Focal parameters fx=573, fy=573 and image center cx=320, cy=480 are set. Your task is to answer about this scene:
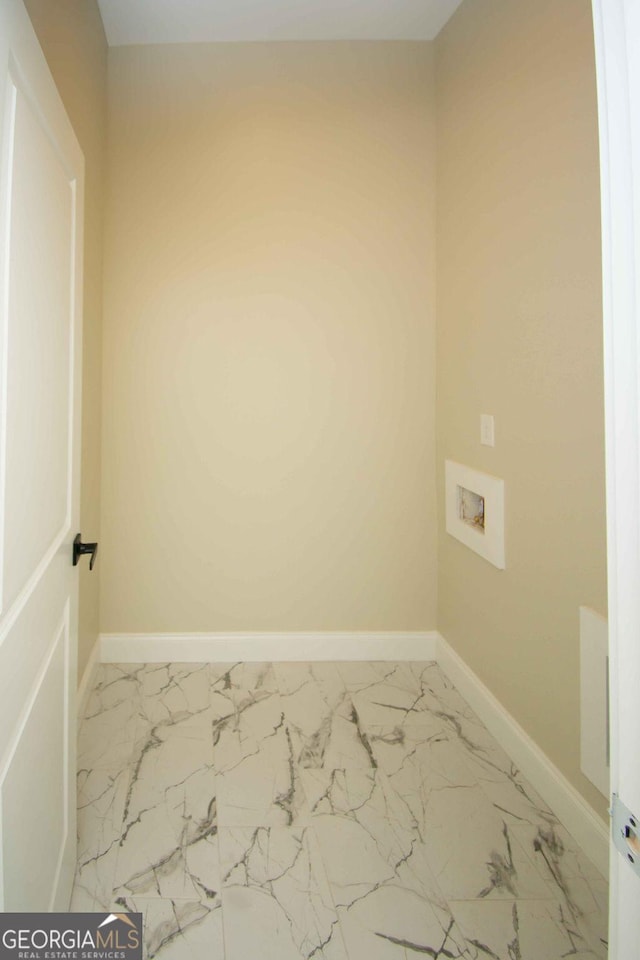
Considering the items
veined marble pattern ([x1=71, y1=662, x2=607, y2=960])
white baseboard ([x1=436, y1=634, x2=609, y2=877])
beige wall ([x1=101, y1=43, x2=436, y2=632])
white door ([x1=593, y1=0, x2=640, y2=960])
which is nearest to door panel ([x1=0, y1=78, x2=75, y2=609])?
white door ([x1=593, y1=0, x2=640, y2=960])

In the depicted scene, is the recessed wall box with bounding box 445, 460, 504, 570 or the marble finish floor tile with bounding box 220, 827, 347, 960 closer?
the marble finish floor tile with bounding box 220, 827, 347, 960

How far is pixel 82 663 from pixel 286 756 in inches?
37.6

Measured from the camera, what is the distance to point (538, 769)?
181 centimetres

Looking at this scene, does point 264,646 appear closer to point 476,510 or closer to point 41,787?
point 476,510

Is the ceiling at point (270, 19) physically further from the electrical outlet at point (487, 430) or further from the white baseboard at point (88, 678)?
the white baseboard at point (88, 678)

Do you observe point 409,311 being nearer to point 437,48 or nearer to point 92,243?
point 437,48

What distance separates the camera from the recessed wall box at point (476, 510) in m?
2.08

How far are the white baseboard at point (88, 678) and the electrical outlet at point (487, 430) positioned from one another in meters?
1.86

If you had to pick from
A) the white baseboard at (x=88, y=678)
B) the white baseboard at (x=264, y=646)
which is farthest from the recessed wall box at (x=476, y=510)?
the white baseboard at (x=88, y=678)

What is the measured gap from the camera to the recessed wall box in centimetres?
208

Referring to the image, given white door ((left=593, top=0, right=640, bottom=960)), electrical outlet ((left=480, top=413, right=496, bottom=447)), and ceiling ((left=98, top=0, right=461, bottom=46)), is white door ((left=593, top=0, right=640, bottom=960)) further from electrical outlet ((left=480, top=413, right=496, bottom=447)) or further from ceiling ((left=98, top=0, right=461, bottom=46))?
ceiling ((left=98, top=0, right=461, bottom=46))

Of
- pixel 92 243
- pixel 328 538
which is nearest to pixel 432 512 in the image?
pixel 328 538

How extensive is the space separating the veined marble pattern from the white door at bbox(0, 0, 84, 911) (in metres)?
0.29

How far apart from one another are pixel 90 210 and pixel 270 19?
1.15 m
